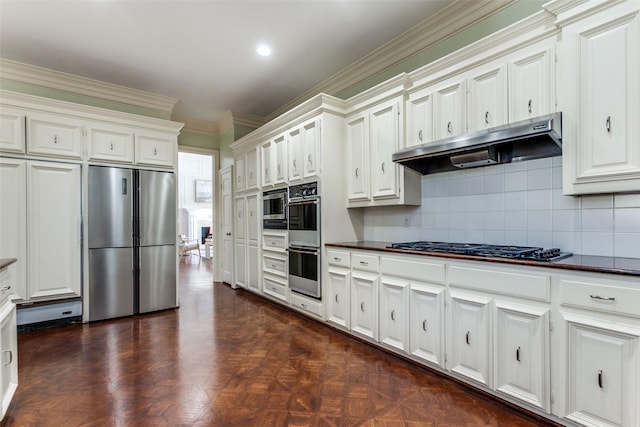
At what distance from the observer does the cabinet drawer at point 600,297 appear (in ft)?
4.81

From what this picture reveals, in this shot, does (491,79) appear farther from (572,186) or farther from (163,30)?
(163,30)

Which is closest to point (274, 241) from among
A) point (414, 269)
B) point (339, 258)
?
point (339, 258)

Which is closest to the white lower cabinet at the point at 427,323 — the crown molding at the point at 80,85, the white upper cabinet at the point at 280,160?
the white upper cabinet at the point at 280,160

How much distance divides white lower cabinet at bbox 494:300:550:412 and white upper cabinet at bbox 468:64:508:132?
52.2 inches

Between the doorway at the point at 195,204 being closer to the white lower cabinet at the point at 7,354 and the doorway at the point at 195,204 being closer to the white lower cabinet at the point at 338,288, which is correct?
the white lower cabinet at the point at 338,288

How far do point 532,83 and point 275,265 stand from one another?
3310 millimetres

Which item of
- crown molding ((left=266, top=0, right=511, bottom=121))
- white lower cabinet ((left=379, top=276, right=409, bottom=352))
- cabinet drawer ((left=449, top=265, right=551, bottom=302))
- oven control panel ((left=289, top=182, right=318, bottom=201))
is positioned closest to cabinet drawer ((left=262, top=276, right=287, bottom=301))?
oven control panel ((left=289, top=182, right=318, bottom=201))

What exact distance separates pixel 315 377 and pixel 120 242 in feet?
9.63

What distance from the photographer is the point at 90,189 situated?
3605 mm

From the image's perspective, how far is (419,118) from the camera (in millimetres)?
2801

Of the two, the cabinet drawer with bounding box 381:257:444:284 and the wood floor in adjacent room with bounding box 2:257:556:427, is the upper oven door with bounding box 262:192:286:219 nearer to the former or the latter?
the wood floor in adjacent room with bounding box 2:257:556:427

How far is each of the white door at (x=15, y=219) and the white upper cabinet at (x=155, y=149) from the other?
1.12 metres

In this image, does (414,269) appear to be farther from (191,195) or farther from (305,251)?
(191,195)

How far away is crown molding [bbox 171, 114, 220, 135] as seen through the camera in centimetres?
563
